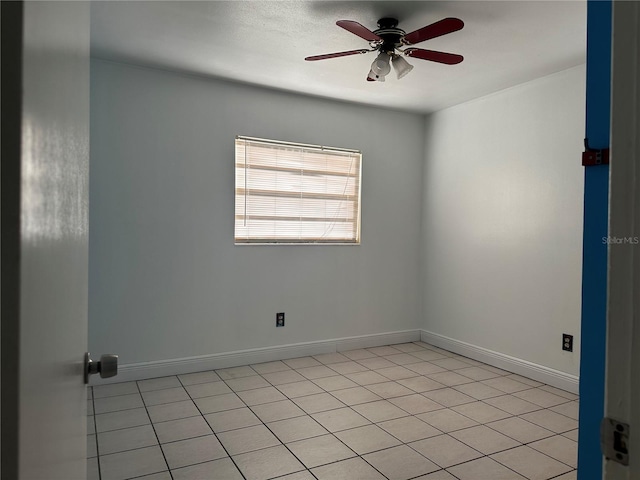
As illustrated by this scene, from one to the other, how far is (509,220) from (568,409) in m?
1.69

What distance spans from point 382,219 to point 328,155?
963mm

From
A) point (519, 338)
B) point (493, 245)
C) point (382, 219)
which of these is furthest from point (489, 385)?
point (382, 219)

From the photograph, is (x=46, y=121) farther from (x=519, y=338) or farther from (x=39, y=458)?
(x=519, y=338)

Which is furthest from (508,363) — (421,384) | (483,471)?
(483,471)

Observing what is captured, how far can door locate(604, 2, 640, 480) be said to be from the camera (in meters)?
0.59

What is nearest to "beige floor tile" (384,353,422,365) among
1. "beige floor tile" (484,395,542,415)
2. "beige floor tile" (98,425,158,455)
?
"beige floor tile" (484,395,542,415)

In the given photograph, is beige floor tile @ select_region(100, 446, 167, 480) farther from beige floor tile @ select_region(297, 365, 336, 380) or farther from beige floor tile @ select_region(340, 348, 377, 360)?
beige floor tile @ select_region(340, 348, 377, 360)

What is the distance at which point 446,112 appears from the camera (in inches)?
190

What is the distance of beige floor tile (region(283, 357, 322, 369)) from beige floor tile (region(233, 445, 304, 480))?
63.1 inches

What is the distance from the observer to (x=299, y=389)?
139 inches

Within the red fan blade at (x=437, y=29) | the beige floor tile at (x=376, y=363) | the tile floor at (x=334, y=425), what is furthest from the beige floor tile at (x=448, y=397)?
the red fan blade at (x=437, y=29)

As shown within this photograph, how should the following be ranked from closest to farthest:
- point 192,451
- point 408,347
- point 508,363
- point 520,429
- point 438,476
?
point 438,476
point 192,451
point 520,429
point 508,363
point 408,347

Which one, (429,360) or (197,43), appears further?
(429,360)

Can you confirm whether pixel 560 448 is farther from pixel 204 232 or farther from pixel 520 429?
pixel 204 232
